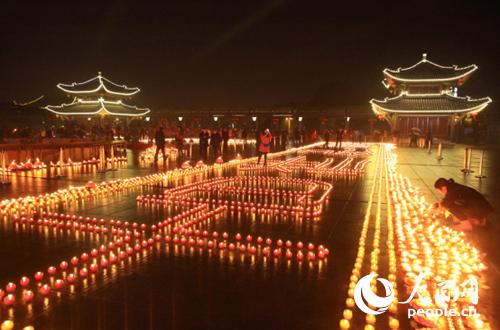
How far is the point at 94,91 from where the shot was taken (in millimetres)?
44000

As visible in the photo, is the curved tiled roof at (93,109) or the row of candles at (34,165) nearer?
the row of candles at (34,165)

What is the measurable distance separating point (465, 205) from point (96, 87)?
44065 mm

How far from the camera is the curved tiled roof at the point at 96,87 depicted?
4426 cm

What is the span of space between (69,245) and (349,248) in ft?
13.7

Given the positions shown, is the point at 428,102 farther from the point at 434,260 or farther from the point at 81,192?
the point at 434,260

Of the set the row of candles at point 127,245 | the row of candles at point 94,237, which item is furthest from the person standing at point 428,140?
the row of candles at point 127,245

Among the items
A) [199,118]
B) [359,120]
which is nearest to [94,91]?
[199,118]

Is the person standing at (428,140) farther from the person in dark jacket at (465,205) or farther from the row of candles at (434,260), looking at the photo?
the person in dark jacket at (465,205)

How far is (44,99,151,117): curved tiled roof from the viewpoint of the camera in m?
42.5

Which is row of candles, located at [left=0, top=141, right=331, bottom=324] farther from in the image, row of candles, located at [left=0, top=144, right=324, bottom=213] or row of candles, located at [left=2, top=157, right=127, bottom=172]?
row of candles, located at [left=2, top=157, right=127, bottom=172]

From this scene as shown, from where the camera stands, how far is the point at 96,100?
45125 mm

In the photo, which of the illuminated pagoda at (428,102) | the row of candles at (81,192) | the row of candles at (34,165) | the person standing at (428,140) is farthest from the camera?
the illuminated pagoda at (428,102)

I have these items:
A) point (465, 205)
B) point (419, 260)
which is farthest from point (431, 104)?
point (419, 260)

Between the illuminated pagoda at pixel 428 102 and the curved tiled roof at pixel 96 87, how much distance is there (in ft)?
92.9
